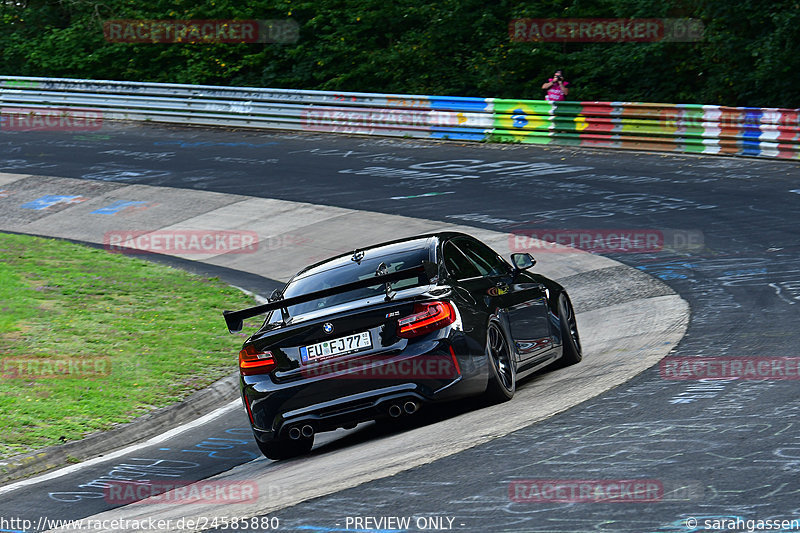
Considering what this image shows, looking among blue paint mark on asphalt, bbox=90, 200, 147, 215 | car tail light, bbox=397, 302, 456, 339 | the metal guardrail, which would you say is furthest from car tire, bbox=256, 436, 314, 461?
the metal guardrail

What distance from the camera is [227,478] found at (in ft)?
25.9

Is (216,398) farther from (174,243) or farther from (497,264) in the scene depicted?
(174,243)

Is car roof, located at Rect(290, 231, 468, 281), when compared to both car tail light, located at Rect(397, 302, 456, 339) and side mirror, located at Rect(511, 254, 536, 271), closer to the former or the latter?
side mirror, located at Rect(511, 254, 536, 271)

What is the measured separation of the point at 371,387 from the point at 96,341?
5.75 m

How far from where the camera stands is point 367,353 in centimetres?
798

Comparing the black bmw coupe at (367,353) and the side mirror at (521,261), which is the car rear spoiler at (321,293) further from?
the side mirror at (521,261)

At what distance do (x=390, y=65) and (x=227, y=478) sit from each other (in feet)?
91.2

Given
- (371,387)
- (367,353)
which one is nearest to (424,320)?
(367,353)

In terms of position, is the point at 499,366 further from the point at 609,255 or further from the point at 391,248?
the point at 609,255

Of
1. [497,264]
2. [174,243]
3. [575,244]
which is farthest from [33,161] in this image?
[497,264]

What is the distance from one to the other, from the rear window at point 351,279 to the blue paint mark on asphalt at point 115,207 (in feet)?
48.8

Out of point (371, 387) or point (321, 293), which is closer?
point (371, 387)

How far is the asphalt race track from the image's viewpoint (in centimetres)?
588

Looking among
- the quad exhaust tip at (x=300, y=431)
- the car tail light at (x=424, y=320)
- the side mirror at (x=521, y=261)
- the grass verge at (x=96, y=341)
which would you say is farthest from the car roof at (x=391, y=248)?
the grass verge at (x=96, y=341)
